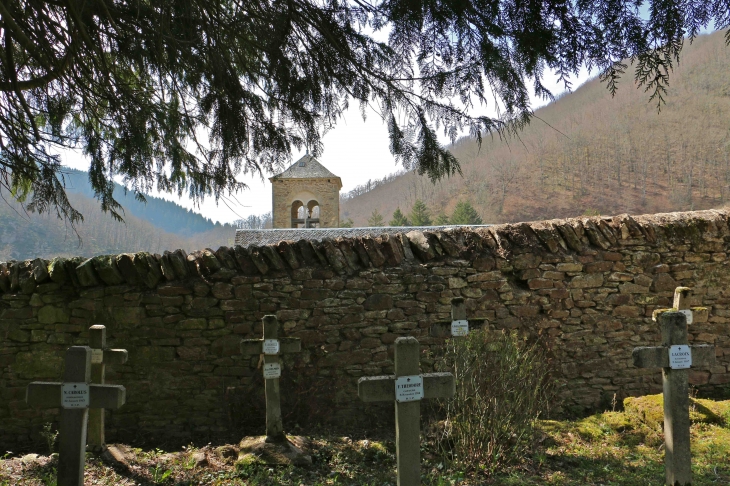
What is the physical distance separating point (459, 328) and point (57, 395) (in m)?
3.56

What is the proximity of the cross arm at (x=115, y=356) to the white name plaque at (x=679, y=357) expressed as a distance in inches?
164

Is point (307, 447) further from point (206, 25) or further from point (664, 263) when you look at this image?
point (664, 263)

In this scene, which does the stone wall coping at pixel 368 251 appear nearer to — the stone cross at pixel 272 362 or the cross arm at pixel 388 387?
the stone cross at pixel 272 362

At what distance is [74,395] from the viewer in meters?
3.03

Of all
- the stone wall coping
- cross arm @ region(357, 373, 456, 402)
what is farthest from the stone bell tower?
cross arm @ region(357, 373, 456, 402)

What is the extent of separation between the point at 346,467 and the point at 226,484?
0.94 metres

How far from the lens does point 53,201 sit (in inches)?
169

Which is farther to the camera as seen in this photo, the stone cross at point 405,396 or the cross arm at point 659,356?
the cross arm at point 659,356

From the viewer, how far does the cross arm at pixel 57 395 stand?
10.0ft

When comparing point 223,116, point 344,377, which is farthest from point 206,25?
point 344,377

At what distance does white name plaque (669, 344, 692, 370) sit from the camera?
11.2 feet

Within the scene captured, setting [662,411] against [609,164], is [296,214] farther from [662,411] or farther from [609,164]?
[609,164]

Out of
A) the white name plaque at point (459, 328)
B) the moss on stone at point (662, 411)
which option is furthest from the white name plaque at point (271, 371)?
the moss on stone at point (662, 411)

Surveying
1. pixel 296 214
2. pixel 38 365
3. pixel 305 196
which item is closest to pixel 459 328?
pixel 38 365
